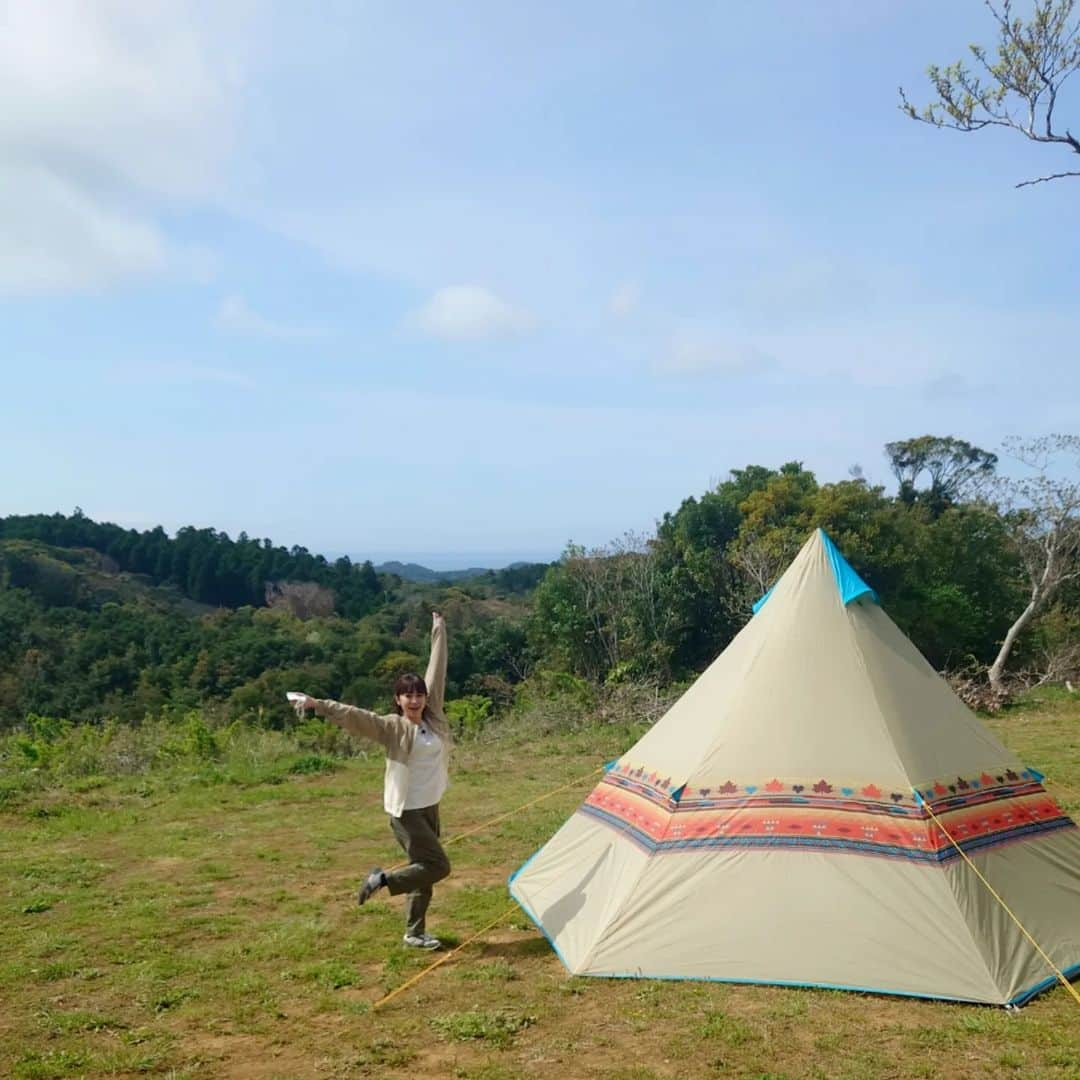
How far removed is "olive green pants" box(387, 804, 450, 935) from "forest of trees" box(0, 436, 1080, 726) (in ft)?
45.4

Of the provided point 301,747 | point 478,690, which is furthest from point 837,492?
point 301,747

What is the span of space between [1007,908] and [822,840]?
0.94m

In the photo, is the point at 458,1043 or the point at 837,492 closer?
the point at 458,1043

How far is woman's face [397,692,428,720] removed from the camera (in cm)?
560

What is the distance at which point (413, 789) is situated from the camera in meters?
5.50

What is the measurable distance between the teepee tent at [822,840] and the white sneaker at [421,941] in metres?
0.63

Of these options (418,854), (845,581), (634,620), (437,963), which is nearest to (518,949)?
(437,963)

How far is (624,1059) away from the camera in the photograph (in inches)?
161

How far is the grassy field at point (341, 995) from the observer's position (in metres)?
4.11

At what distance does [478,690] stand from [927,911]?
72.5 feet

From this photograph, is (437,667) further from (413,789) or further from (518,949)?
(518,949)

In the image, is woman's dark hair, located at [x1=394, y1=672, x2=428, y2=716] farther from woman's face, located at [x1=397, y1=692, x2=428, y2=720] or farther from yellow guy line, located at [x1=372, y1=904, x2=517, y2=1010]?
yellow guy line, located at [x1=372, y1=904, x2=517, y2=1010]

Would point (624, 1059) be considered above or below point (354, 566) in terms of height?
below

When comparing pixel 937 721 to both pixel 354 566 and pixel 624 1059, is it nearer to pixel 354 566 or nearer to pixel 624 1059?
pixel 624 1059
